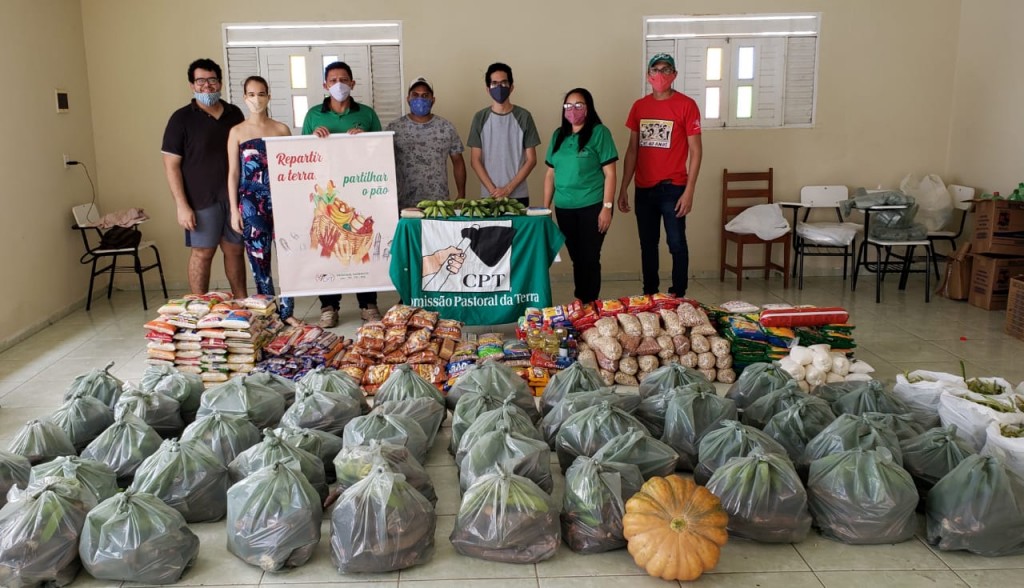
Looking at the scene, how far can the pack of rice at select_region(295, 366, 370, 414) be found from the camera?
4.22 meters

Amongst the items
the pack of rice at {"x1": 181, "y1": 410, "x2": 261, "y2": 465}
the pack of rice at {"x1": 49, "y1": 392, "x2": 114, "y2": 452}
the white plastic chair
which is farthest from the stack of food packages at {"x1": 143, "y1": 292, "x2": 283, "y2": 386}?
the white plastic chair

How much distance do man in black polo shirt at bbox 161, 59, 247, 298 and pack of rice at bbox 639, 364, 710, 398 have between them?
3.35m

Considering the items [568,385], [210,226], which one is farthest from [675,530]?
[210,226]

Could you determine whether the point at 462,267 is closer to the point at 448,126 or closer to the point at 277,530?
the point at 448,126

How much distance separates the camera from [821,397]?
14.3ft

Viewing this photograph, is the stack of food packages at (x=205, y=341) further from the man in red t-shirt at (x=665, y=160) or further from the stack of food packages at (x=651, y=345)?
the man in red t-shirt at (x=665, y=160)

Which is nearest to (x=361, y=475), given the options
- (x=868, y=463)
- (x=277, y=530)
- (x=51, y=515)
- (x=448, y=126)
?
(x=277, y=530)

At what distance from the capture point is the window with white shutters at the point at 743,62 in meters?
7.48

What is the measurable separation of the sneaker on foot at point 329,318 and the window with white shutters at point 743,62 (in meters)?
3.35

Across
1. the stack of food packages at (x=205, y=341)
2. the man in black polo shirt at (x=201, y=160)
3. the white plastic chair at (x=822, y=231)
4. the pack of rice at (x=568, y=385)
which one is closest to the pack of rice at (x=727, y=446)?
the pack of rice at (x=568, y=385)

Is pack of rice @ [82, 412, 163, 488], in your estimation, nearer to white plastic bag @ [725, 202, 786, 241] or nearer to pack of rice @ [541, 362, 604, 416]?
pack of rice @ [541, 362, 604, 416]

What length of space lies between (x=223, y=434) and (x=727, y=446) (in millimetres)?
2107

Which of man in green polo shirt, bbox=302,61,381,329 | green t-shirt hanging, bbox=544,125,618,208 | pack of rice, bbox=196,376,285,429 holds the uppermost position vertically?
man in green polo shirt, bbox=302,61,381,329

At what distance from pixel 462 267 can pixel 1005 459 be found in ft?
11.2
